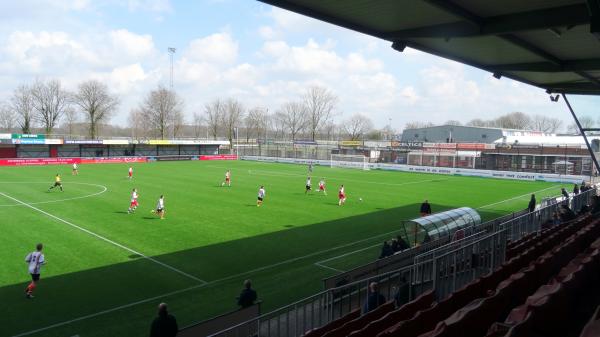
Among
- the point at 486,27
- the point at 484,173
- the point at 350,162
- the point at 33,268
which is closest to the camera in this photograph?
the point at 486,27

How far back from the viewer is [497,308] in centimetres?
599

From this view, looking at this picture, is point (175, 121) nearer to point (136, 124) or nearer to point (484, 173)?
point (136, 124)

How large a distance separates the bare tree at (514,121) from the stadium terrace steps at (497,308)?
13656cm

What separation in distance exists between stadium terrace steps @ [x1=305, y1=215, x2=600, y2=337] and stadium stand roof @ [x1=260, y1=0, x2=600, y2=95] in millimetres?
4145

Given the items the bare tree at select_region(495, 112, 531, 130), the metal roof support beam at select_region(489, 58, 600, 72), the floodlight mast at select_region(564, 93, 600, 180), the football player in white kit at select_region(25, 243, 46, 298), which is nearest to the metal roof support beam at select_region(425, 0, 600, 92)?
the metal roof support beam at select_region(489, 58, 600, 72)

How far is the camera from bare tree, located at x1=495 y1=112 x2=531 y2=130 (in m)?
131

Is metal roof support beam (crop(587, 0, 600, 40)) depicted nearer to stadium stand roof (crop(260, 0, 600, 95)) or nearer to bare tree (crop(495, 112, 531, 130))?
stadium stand roof (crop(260, 0, 600, 95))

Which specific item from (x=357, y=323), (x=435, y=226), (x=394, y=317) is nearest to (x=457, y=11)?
(x=394, y=317)

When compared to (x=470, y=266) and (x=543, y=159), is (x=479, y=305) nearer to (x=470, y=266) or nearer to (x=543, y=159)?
(x=470, y=266)

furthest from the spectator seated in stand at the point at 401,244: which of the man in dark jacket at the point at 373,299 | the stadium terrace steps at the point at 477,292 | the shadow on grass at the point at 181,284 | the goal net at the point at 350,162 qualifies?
the goal net at the point at 350,162

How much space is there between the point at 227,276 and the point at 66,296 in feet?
15.2

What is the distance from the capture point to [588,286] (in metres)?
7.25

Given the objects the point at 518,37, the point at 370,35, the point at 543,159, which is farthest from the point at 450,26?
the point at 543,159

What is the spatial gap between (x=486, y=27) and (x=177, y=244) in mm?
13890
